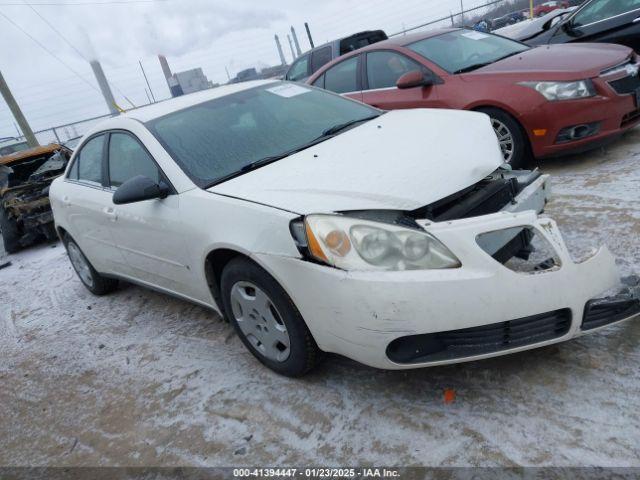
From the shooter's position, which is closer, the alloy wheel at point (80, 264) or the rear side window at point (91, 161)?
the rear side window at point (91, 161)

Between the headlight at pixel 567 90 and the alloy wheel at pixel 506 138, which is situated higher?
the headlight at pixel 567 90

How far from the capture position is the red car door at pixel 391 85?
5.05m

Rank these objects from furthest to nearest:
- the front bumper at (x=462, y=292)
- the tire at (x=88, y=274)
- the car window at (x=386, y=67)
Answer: the car window at (x=386, y=67), the tire at (x=88, y=274), the front bumper at (x=462, y=292)

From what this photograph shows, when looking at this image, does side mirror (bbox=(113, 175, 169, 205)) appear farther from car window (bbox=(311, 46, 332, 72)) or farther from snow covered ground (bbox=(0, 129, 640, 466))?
car window (bbox=(311, 46, 332, 72))

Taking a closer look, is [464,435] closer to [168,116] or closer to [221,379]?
[221,379]

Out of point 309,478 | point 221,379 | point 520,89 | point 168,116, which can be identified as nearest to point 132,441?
point 221,379

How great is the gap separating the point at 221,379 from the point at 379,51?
4.23m

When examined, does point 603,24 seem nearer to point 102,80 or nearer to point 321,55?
point 321,55

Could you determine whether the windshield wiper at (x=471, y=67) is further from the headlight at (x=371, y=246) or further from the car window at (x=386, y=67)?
the headlight at (x=371, y=246)

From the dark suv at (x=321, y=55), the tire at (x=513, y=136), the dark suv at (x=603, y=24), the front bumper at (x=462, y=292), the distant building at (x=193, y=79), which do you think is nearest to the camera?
the front bumper at (x=462, y=292)

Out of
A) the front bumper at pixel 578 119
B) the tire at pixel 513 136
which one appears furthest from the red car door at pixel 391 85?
the front bumper at pixel 578 119

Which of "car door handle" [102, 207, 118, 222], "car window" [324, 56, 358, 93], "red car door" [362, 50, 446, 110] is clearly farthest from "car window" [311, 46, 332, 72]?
"car door handle" [102, 207, 118, 222]

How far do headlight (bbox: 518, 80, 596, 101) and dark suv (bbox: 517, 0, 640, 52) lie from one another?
2757mm

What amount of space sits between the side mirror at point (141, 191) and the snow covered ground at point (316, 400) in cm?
103
